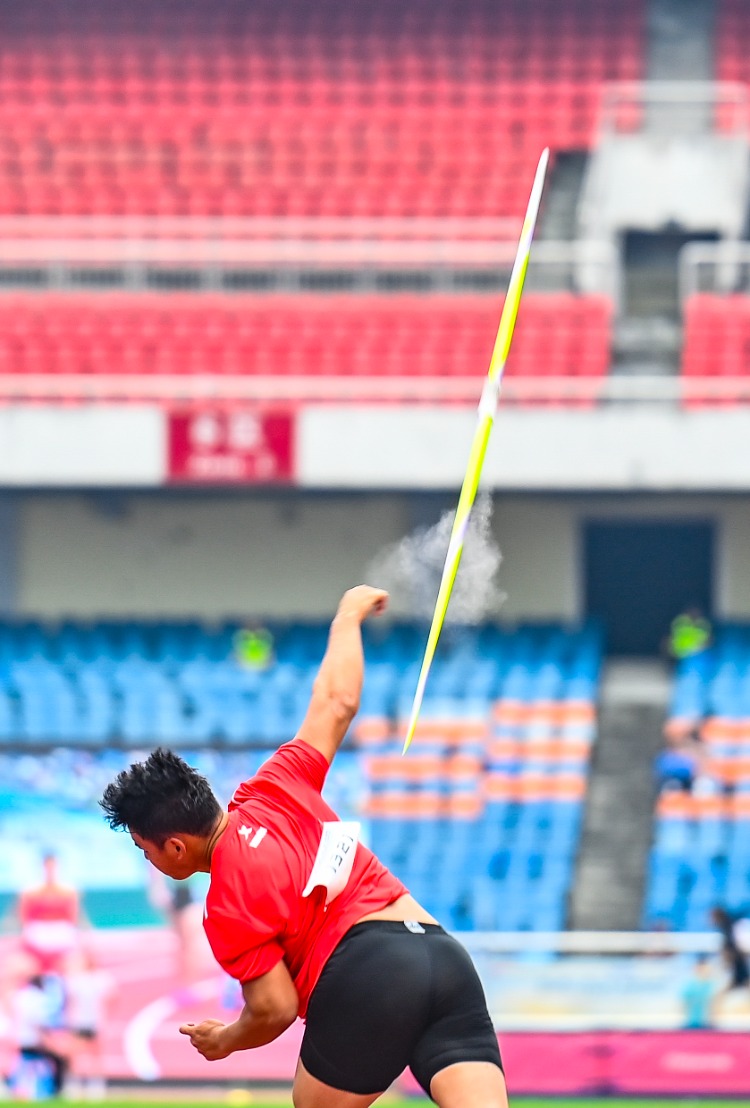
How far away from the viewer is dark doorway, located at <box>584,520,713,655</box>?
16.9 meters

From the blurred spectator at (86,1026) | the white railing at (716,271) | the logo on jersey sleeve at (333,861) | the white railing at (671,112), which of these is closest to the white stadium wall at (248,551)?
the white railing at (716,271)

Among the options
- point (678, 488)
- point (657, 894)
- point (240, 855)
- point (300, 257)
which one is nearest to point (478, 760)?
point (657, 894)

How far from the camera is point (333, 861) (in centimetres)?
416

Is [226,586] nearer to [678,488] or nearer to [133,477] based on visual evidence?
[133,477]

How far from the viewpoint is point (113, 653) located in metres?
15.5

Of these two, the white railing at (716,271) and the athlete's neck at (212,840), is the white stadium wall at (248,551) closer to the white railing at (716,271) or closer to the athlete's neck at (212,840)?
the white railing at (716,271)

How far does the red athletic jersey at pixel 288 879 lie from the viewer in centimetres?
402

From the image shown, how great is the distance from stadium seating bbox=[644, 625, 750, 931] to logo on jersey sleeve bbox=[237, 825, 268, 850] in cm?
933

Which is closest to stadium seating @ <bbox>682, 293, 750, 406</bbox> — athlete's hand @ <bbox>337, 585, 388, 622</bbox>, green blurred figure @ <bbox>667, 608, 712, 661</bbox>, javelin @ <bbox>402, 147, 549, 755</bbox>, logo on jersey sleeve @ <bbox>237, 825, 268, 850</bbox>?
green blurred figure @ <bbox>667, 608, 712, 661</bbox>

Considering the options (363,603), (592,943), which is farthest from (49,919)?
(363,603)

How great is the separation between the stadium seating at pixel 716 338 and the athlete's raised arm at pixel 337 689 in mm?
11119

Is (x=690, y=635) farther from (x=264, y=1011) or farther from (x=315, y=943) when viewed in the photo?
(x=264, y=1011)

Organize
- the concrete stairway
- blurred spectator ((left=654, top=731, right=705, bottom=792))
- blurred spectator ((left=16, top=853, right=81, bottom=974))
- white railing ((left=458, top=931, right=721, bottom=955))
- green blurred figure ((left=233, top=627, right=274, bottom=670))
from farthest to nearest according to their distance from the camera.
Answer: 1. green blurred figure ((left=233, top=627, right=274, bottom=670))
2. blurred spectator ((left=654, top=731, right=705, bottom=792))
3. the concrete stairway
4. blurred spectator ((left=16, top=853, right=81, bottom=974))
5. white railing ((left=458, top=931, right=721, bottom=955))

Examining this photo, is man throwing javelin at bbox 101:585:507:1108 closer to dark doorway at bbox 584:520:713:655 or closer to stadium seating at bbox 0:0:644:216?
dark doorway at bbox 584:520:713:655
